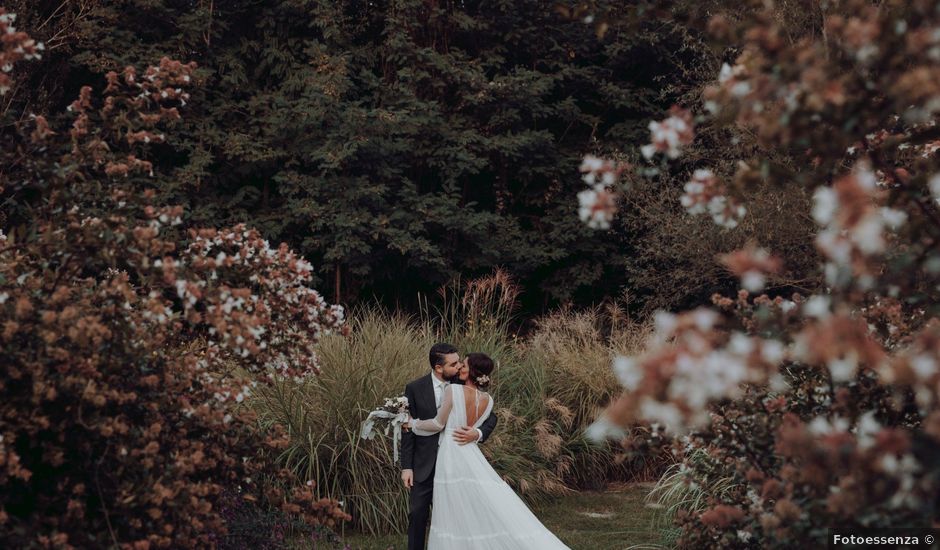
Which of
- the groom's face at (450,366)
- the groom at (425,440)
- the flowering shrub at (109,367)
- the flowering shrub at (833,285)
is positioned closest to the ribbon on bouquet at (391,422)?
the groom at (425,440)

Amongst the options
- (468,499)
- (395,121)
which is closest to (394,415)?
(468,499)

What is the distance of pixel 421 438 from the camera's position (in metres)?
5.73

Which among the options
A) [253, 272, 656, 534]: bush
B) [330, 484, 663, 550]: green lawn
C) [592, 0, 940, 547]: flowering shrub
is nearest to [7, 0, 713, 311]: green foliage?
[253, 272, 656, 534]: bush

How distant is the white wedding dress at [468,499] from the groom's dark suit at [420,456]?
0.21 feet

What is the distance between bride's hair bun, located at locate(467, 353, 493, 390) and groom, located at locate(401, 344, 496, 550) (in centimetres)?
10

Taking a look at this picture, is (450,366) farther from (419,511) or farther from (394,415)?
(419,511)

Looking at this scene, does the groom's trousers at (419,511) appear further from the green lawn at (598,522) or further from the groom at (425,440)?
the green lawn at (598,522)

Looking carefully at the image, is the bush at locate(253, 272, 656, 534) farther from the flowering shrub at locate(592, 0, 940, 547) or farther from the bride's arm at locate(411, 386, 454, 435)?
the flowering shrub at locate(592, 0, 940, 547)

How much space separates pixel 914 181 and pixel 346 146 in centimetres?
1190

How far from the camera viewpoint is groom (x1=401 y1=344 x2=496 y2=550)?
560 cm

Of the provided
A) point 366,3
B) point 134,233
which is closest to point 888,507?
point 134,233

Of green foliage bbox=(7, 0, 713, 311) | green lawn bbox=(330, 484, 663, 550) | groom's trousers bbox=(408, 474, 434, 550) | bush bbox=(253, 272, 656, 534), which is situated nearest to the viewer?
groom's trousers bbox=(408, 474, 434, 550)

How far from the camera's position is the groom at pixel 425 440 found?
560 cm

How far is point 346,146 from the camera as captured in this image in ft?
44.7
